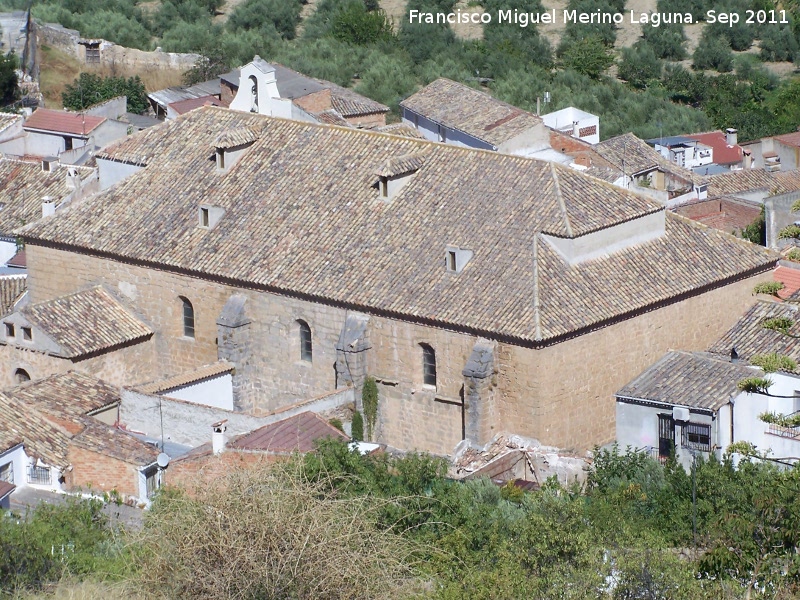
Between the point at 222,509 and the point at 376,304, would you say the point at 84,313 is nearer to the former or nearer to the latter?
the point at 376,304

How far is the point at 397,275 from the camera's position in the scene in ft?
161

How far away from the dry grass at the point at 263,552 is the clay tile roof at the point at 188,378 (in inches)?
718

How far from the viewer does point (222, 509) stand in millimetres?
31688

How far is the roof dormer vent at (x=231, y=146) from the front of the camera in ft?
178

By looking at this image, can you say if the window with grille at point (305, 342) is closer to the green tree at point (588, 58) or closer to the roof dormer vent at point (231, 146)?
the roof dormer vent at point (231, 146)

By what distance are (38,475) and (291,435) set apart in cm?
650

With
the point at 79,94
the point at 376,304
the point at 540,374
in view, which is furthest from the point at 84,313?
the point at 79,94

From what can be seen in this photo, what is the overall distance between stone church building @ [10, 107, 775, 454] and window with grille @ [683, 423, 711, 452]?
2733 mm

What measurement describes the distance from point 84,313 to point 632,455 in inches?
696

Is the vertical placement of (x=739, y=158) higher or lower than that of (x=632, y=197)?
lower

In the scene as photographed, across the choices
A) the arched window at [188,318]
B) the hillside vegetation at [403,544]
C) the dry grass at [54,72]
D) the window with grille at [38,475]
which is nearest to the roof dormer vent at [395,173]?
the arched window at [188,318]

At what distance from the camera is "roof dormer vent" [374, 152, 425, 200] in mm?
50816

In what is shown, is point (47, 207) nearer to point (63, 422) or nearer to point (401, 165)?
point (63, 422)

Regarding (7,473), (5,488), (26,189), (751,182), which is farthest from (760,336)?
(26,189)
